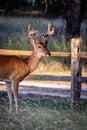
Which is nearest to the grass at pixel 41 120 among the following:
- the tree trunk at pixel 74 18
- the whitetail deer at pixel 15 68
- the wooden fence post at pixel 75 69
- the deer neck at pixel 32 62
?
the whitetail deer at pixel 15 68

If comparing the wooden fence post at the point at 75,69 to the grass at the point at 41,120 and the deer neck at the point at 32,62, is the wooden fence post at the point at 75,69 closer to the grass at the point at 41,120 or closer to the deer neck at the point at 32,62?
the deer neck at the point at 32,62

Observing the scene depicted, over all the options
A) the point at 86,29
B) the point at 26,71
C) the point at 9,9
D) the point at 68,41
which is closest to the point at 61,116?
the point at 26,71

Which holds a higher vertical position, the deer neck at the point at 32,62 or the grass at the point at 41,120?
the deer neck at the point at 32,62

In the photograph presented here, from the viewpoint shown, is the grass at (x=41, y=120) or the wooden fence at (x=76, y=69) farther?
the wooden fence at (x=76, y=69)

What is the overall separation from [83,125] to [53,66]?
720cm

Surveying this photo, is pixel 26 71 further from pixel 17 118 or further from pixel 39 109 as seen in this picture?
pixel 17 118

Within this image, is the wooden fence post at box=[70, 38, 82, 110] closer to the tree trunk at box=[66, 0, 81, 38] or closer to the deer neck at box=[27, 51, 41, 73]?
the deer neck at box=[27, 51, 41, 73]

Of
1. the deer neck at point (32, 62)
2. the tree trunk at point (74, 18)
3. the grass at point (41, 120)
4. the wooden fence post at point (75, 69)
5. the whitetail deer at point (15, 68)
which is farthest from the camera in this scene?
the tree trunk at point (74, 18)

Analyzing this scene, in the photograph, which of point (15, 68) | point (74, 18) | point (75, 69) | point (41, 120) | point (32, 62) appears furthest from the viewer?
point (74, 18)

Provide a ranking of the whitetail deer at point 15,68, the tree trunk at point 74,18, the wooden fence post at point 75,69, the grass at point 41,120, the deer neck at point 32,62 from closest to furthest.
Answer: the grass at point 41,120, the whitetail deer at point 15,68, the wooden fence post at point 75,69, the deer neck at point 32,62, the tree trunk at point 74,18

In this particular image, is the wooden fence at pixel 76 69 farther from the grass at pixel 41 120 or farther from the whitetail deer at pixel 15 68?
the grass at pixel 41 120

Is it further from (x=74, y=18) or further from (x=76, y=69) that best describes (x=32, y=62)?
(x=74, y=18)

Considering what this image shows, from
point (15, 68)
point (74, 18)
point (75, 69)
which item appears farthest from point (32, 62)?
point (74, 18)

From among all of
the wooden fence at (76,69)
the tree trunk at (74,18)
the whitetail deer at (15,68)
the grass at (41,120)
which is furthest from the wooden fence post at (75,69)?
the tree trunk at (74,18)
